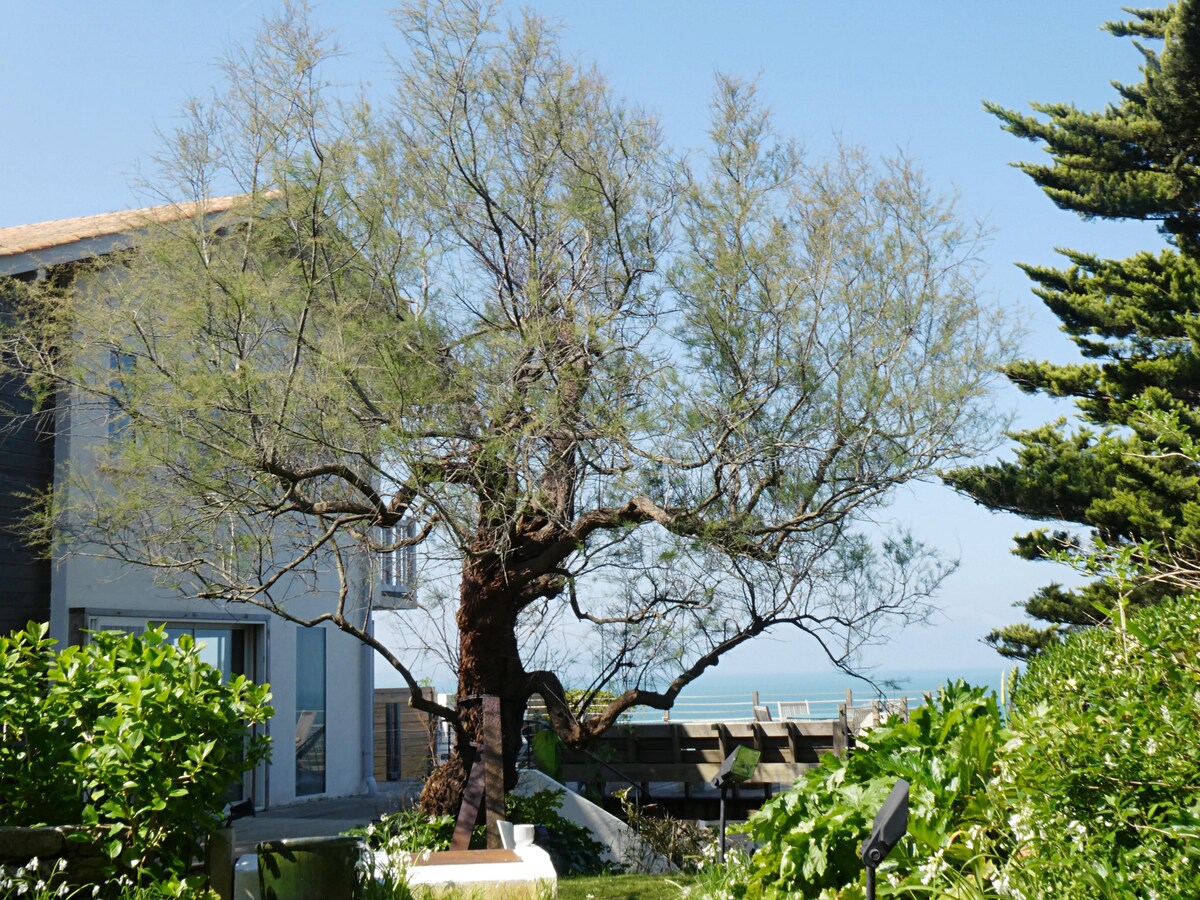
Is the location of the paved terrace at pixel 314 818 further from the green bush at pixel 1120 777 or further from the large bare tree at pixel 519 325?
the green bush at pixel 1120 777

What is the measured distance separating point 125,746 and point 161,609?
6.75 m

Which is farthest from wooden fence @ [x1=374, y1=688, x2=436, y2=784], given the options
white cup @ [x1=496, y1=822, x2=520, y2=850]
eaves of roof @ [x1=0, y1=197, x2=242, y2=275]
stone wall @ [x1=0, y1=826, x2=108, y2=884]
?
stone wall @ [x1=0, y1=826, x2=108, y2=884]

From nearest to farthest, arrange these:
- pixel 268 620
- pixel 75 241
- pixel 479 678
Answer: pixel 479 678, pixel 75 241, pixel 268 620

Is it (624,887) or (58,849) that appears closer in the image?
(58,849)

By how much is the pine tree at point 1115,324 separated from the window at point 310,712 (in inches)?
296

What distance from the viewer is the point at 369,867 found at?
5598mm

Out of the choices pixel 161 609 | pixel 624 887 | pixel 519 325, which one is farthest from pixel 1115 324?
pixel 161 609

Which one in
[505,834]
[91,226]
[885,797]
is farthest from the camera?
[91,226]

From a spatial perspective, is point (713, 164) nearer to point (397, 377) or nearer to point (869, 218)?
point (869, 218)

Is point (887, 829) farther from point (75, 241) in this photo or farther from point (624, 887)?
point (75, 241)

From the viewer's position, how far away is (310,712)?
1280cm

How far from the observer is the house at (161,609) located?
30.9ft

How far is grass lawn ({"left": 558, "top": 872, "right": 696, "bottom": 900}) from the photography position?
6.57 meters

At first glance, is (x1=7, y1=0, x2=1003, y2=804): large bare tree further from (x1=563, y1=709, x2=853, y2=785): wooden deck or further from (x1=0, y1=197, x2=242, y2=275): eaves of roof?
(x1=563, y1=709, x2=853, y2=785): wooden deck
